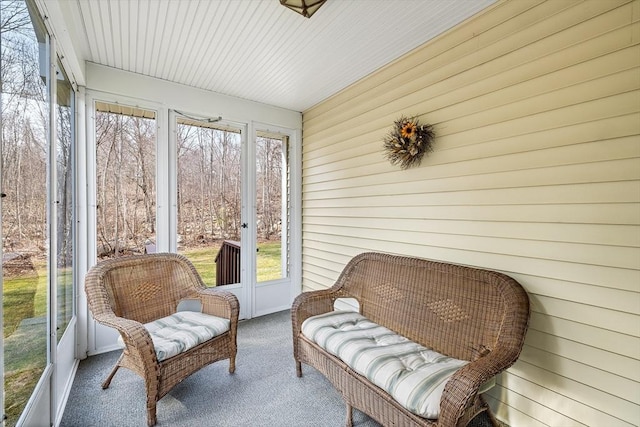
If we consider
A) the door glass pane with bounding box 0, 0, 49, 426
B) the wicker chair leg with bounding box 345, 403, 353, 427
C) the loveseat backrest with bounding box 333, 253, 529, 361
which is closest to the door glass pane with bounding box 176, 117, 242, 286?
the door glass pane with bounding box 0, 0, 49, 426

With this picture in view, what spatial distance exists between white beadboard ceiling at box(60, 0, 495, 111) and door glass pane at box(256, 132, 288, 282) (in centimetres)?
93

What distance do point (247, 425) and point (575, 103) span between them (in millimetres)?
2729

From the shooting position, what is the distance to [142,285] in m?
2.52

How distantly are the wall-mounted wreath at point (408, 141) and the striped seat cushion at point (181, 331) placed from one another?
2019mm

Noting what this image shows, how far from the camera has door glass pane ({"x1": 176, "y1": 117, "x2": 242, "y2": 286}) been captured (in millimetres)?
3273

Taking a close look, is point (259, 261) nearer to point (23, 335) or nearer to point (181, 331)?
point (181, 331)

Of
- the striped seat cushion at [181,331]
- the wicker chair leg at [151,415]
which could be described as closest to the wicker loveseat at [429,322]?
the striped seat cushion at [181,331]

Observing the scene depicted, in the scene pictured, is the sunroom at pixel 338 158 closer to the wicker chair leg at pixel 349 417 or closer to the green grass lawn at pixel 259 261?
the green grass lawn at pixel 259 261

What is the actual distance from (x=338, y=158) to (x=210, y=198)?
159 cm

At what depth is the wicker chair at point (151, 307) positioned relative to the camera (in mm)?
1805

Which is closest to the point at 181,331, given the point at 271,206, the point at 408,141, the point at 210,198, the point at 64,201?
the point at 64,201

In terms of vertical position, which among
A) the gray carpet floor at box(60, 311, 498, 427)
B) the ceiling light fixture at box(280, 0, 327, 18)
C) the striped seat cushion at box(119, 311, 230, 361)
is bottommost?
the gray carpet floor at box(60, 311, 498, 427)

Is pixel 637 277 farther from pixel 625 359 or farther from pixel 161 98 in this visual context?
pixel 161 98

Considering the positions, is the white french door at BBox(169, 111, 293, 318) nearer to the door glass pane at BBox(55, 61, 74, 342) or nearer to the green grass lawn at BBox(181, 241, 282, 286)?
the green grass lawn at BBox(181, 241, 282, 286)
